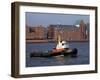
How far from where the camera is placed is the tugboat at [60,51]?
6.69ft

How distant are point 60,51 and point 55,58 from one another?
0.24ft

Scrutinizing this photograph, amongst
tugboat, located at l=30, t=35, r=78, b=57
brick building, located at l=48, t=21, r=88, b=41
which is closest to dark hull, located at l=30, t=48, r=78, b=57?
tugboat, located at l=30, t=35, r=78, b=57

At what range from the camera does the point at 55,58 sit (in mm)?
2090

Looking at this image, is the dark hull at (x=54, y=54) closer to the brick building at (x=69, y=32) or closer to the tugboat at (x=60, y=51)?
Result: the tugboat at (x=60, y=51)

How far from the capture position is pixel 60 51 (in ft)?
6.93

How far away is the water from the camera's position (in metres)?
2.01

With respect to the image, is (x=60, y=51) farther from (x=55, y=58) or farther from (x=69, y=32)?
(x=69, y=32)

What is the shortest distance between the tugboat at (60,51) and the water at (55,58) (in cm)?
3

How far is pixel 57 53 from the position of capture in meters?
2.10

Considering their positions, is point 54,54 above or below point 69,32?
below

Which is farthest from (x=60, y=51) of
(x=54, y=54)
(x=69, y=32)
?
(x=69, y=32)

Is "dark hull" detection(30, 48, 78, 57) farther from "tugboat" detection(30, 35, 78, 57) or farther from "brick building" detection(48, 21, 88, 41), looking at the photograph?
"brick building" detection(48, 21, 88, 41)

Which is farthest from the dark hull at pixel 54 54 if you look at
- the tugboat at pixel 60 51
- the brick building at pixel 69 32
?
the brick building at pixel 69 32

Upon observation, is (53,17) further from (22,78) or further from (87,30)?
(22,78)
